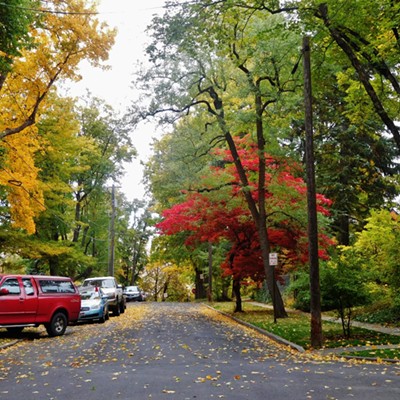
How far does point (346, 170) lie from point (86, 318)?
16.4 m

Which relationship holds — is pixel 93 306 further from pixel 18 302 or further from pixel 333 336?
pixel 333 336

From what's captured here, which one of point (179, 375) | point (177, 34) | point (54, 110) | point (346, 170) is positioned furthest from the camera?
point (346, 170)

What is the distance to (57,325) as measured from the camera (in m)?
16.3

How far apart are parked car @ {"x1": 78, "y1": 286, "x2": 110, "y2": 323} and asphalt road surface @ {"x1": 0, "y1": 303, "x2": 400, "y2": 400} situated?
20.8ft

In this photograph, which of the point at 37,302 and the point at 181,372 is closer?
the point at 181,372

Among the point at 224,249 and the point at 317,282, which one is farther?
the point at 224,249

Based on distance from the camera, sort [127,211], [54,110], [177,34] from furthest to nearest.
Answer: [127,211]
[54,110]
[177,34]

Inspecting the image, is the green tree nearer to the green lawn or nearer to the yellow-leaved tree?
the yellow-leaved tree

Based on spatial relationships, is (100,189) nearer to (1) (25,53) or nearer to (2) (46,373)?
(1) (25,53)

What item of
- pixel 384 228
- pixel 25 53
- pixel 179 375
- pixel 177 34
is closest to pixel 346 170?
pixel 384 228

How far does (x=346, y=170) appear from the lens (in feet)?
89.9

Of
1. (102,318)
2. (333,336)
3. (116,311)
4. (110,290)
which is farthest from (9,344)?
(116,311)

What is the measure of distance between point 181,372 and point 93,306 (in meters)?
12.9

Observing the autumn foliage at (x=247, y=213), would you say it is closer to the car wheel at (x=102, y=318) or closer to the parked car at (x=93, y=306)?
the parked car at (x=93, y=306)
